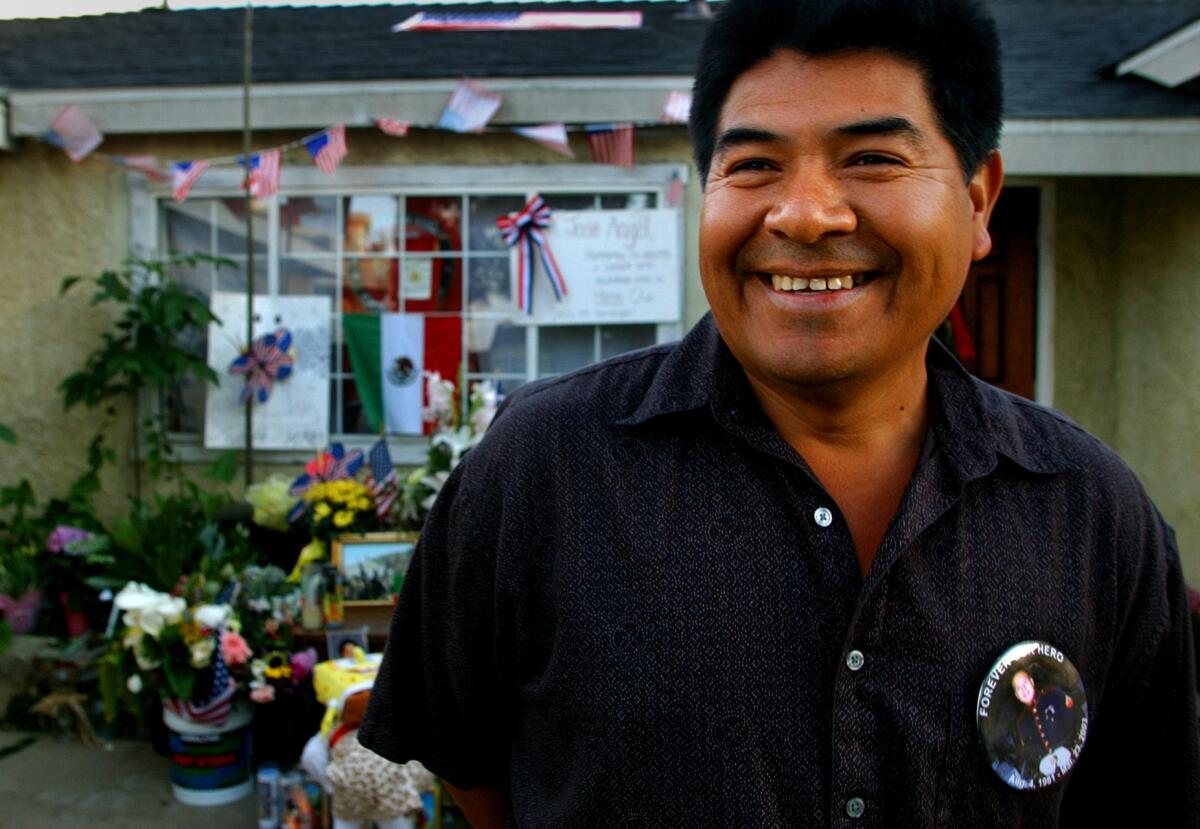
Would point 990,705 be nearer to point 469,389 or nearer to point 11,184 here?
point 469,389

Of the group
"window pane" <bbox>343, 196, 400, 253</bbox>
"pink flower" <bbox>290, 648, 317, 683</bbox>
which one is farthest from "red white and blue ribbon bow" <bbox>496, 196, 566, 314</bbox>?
"pink flower" <bbox>290, 648, 317, 683</bbox>

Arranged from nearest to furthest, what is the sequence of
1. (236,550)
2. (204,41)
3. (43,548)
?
1. (236,550)
2. (43,548)
3. (204,41)

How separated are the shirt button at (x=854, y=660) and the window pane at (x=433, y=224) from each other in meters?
5.34

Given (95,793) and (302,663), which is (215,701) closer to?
(302,663)

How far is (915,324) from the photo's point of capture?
1.42 metres

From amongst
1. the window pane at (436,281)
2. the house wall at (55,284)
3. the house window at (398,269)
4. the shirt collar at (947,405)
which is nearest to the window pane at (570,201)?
the house window at (398,269)

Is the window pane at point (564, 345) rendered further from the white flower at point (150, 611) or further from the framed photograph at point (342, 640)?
the white flower at point (150, 611)

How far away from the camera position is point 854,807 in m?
1.31

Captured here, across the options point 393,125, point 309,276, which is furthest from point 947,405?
point 309,276

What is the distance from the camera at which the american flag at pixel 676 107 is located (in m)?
5.83

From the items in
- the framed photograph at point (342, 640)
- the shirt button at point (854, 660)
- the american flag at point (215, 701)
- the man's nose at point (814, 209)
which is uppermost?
the man's nose at point (814, 209)

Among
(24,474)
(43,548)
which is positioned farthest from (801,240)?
(24,474)

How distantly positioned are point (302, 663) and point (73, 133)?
3.51 m

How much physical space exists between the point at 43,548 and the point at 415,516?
2149mm
